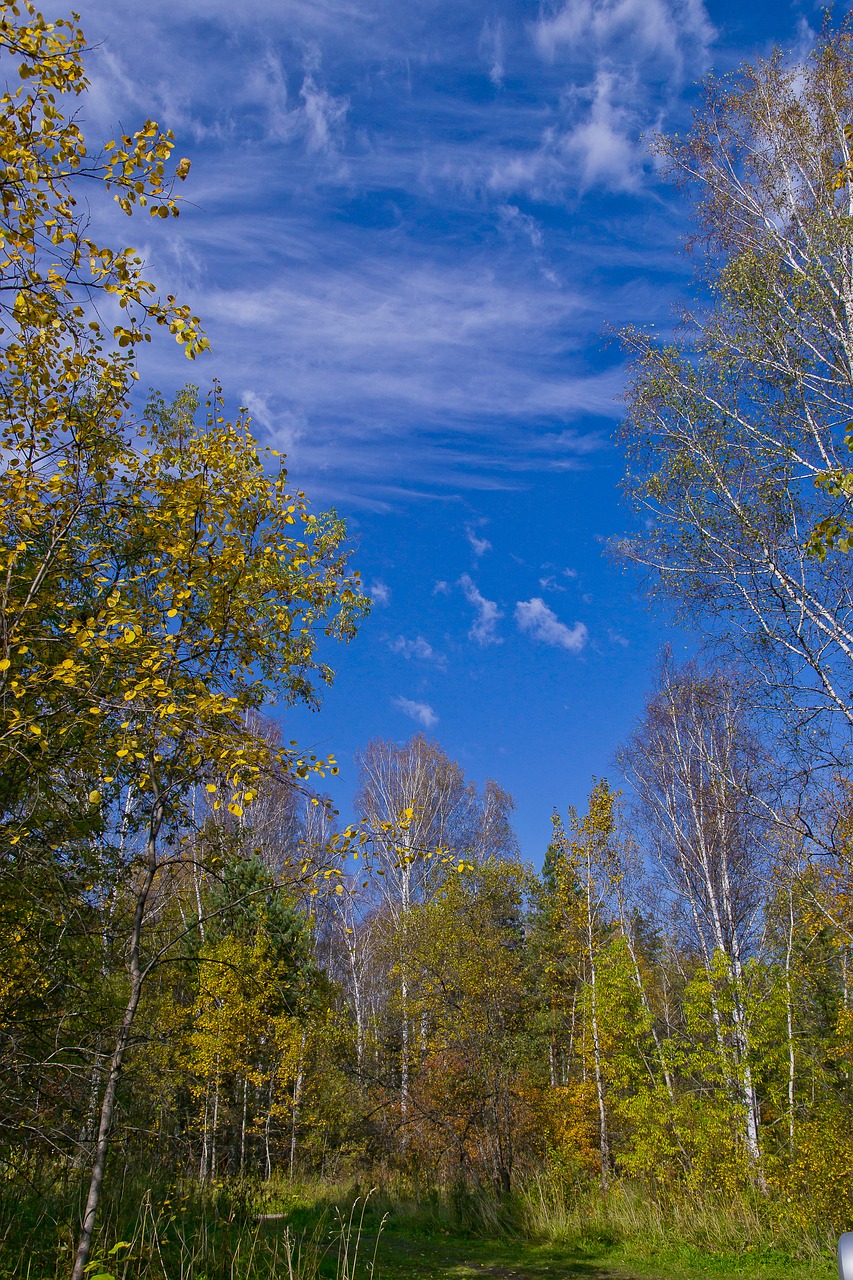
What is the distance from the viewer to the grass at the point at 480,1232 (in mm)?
5879

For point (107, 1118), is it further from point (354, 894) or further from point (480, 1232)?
point (354, 894)

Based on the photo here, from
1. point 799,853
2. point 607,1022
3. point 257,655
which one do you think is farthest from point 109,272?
point 607,1022

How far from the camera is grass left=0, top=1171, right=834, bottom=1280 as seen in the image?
5.88 metres

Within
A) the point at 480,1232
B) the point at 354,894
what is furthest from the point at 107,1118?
the point at 354,894

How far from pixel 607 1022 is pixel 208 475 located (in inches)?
477

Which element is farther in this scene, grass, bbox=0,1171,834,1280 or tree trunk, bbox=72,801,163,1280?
grass, bbox=0,1171,834,1280

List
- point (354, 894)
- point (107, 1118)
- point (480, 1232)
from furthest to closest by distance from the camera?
point (354, 894)
point (480, 1232)
point (107, 1118)

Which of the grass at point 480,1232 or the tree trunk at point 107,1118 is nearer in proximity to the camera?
the tree trunk at point 107,1118

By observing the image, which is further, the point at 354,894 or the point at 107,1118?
the point at 354,894

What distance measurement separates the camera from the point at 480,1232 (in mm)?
12133

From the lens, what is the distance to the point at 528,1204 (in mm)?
12141

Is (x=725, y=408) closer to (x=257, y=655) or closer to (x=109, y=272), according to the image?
(x=257, y=655)

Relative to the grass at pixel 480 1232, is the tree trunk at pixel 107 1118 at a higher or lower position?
higher

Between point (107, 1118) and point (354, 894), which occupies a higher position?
point (354, 894)
